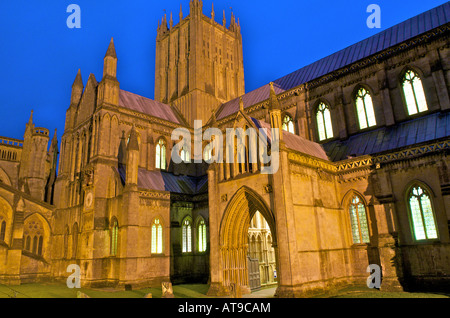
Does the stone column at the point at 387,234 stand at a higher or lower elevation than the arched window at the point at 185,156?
lower

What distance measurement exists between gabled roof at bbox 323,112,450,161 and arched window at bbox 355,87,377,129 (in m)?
0.86

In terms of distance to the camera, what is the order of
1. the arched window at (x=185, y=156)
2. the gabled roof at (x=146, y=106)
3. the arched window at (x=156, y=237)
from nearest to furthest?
1. the arched window at (x=156, y=237)
2. the gabled roof at (x=146, y=106)
3. the arched window at (x=185, y=156)

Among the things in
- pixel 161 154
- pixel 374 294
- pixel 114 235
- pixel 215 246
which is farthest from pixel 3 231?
pixel 374 294

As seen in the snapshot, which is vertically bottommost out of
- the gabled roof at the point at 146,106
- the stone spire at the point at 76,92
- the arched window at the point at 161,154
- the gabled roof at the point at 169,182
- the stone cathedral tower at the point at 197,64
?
the gabled roof at the point at 169,182

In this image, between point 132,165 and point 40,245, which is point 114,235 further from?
point 40,245

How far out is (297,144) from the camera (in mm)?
23469

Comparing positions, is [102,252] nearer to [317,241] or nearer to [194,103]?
[317,241]

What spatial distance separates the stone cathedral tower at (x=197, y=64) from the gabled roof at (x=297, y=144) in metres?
18.8

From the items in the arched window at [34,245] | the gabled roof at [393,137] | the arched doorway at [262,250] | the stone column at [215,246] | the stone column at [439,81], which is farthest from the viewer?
the arched window at [34,245]

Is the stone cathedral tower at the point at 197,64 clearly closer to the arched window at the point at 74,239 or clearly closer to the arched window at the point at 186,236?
the arched window at the point at 186,236

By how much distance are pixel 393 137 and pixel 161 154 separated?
22379 mm

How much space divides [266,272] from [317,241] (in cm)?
895

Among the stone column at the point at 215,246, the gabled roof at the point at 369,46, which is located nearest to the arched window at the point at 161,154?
the gabled roof at the point at 369,46

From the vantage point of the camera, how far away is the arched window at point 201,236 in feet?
98.9
